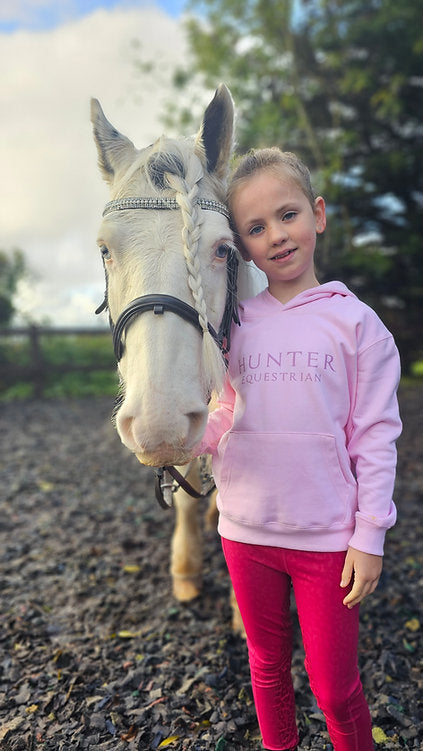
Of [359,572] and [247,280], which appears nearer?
[359,572]

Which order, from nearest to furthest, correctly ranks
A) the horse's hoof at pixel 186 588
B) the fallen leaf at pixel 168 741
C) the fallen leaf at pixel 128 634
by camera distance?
the fallen leaf at pixel 168 741, the fallen leaf at pixel 128 634, the horse's hoof at pixel 186 588

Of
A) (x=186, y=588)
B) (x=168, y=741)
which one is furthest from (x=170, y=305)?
(x=186, y=588)

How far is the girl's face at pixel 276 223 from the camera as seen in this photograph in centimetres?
151

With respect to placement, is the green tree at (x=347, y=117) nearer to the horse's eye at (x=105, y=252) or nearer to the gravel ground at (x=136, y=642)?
the gravel ground at (x=136, y=642)

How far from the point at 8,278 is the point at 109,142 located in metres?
13.8

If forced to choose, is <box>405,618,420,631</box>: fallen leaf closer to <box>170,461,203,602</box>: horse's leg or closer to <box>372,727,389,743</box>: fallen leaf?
<box>372,727,389,743</box>: fallen leaf

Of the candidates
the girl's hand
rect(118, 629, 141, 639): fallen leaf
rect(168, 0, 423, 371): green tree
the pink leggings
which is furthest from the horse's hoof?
rect(168, 0, 423, 371): green tree

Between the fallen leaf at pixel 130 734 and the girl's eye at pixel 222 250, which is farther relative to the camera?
the fallen leaf at pixel 130 734

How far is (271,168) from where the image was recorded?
5.03 ft

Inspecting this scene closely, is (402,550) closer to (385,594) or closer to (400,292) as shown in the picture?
(385,594)

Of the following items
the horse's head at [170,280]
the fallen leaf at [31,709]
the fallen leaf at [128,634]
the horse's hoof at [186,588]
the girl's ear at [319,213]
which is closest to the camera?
the horse's head at [170,280]

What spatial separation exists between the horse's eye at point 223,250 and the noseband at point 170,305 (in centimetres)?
3

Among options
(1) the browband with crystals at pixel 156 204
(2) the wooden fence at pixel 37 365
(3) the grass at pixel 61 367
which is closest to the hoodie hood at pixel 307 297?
(1) the browband with crystals at pixel 156 204

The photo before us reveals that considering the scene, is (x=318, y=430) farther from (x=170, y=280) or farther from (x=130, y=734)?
(x=130, y=734)
